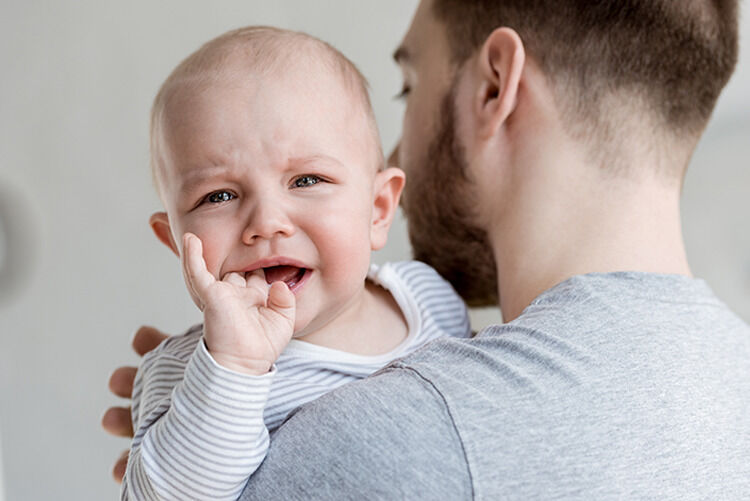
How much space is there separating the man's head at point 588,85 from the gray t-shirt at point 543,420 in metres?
0.33

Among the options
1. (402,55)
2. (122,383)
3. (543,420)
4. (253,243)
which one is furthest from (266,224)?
(402,55)

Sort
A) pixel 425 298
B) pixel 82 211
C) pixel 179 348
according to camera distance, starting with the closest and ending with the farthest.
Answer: pixel 179 348
pixel 425 298
pixel 82 211

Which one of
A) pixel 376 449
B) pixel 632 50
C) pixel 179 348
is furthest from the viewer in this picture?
pixel 632 50

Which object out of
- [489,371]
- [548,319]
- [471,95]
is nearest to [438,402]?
[489,371]

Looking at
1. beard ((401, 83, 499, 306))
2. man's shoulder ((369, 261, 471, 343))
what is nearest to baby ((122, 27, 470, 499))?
man's shoulder ((369, 261, 471, 343))

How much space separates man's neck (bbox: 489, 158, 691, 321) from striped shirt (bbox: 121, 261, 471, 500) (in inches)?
12.8

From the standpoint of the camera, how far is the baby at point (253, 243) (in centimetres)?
78

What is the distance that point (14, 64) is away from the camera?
9.36ft

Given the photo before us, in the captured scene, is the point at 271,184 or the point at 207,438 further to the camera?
the point at 271,184

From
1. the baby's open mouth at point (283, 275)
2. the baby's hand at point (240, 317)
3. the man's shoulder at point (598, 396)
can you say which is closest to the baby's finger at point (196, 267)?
the baby's hand at point (240, 317)

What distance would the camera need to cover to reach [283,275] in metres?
0.93

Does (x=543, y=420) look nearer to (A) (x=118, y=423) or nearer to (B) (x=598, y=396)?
(B) (x=598, y=396)

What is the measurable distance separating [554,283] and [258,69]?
496 mm

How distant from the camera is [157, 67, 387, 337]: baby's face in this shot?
901mm
